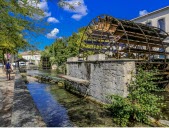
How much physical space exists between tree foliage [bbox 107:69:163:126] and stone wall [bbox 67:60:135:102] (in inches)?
20.9

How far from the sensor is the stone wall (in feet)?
23.0

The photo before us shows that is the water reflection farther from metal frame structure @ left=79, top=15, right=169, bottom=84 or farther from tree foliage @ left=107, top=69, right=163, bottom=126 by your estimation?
metal frame structure @ left=79, top=15, right=169, bottom=84

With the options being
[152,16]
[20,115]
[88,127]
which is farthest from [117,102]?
[152,16]

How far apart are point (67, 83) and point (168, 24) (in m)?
13.1

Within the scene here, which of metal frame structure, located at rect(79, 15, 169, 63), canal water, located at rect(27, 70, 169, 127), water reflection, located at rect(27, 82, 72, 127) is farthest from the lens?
metal frame structure, located at rect(79, 15, 169, 63)

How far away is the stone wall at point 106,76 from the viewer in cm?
700

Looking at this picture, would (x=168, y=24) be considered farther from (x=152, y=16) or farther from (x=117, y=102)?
(x=117, y=102)

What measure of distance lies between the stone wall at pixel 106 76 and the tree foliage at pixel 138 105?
531 mm

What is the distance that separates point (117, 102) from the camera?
6.25m

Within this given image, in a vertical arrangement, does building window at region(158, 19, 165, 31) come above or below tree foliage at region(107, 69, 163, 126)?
above

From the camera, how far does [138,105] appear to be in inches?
232

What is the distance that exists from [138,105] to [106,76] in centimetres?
272

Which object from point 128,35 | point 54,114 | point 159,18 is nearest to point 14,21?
point 54,114

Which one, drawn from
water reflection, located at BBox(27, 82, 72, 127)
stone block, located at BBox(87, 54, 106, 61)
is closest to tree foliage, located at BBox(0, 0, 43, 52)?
water reflection, located at BBox(27, 82, 72, 127)
